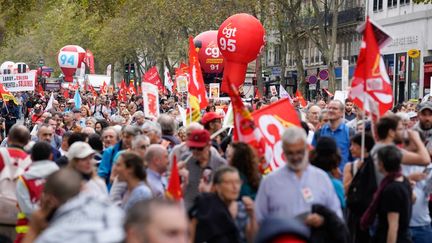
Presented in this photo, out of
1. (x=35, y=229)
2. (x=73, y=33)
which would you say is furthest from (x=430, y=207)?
(x=73, y=33)

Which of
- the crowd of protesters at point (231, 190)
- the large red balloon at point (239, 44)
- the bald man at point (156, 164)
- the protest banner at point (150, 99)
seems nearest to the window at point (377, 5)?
the large red balloon at point (239, 44)

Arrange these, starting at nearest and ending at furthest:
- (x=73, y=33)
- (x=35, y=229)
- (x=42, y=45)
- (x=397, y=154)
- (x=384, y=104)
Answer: (x=35, y=229) < (x=397, y=154) < (x=384, y=104) < (x=73, y=33) < (x=42, y=45)

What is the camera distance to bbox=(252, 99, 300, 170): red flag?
9.89 meters

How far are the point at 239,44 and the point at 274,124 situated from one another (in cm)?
1614

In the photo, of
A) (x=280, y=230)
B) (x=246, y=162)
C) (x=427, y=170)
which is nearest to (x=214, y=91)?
(x=427, y=170)

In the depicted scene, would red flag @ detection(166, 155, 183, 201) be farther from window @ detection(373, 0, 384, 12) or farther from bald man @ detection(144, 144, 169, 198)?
window @ detection(373, 0, 384, 12)

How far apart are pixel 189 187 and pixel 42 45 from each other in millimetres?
104194

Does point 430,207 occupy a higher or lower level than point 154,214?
lower

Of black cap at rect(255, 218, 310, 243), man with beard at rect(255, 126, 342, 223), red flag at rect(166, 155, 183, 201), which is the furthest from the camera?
red flag at rect(166, 155, 183, 201)

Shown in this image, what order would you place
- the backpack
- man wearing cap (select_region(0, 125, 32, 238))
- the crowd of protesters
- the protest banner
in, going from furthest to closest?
the protest banner → man wearing cap (select_region(0, 125, 32, 238)) → the backpack → the crowd of protesters

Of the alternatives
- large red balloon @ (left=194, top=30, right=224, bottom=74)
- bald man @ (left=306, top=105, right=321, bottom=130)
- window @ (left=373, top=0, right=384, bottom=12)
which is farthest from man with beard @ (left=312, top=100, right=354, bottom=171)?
window @ (left=373, top=0, right=384, bottom=12)

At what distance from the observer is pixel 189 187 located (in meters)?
9.92

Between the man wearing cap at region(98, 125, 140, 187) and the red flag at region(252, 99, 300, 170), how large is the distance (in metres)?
2.47

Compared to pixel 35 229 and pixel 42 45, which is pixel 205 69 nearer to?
pixel 35 229
